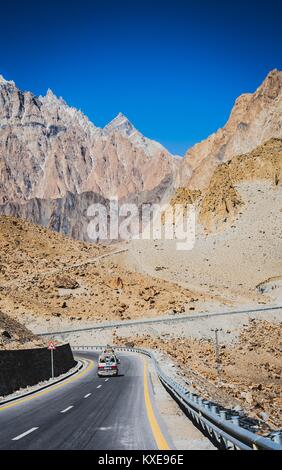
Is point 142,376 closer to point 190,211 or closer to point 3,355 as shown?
point 3,355

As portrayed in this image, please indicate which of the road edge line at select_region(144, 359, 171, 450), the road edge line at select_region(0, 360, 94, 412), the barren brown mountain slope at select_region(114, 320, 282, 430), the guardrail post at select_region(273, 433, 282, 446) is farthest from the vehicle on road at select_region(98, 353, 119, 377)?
the guardrail post at select_region(273, 433, 282, 446)

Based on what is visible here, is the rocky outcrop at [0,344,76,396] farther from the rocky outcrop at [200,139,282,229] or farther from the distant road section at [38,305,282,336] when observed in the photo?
the rocky outcrop at [200,139,282,229]

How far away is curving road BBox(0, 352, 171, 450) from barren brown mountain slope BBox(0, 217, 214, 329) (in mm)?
52336

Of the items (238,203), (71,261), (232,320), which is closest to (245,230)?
(238,203)

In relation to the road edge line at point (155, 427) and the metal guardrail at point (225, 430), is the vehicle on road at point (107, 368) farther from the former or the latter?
the metal guardrail at point (225, 430)

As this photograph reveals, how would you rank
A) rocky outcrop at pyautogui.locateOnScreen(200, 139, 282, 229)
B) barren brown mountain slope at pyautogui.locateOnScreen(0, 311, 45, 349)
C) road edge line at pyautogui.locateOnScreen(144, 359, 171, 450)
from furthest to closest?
1. rocky outcrop at pyautogui.locateOnScreen(200, 139, 282, 229)
2. barren brown mountain slope at pyautogui.locateOnScreen(0, 311, 45, 349)
3. road edge line at pyautogui.locateOnScreen(144, 359, 171, 450)

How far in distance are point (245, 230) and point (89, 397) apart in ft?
340

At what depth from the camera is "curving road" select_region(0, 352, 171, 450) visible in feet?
33.1

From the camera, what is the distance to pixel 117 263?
10962cm

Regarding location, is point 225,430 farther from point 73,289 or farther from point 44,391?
point 73,289

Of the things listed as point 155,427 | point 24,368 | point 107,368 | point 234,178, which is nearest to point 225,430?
point 155,427

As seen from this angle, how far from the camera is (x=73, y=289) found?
84.4 meters

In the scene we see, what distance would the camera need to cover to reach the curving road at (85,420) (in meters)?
10.1

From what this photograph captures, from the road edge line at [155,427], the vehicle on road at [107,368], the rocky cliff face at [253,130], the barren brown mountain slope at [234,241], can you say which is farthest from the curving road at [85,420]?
the rocky cliff face at [253,130]
